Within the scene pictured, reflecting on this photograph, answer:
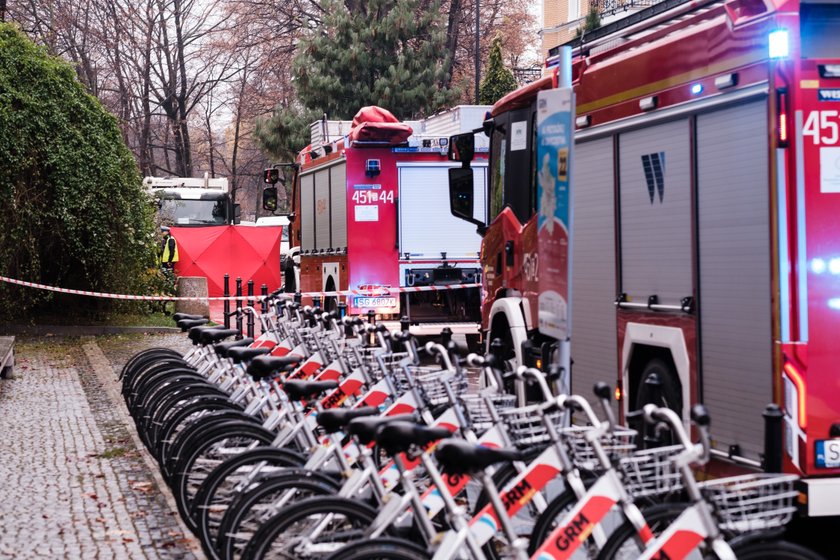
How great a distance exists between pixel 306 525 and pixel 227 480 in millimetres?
1328

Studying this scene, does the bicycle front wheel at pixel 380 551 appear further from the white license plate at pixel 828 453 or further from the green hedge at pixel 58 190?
the green hedge at pixel 58 190

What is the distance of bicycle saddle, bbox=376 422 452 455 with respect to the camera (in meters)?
4.83

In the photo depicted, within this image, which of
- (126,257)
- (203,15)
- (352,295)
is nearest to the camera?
(352,295)

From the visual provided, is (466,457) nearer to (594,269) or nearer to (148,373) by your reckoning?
(594,269)

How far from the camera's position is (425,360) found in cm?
1878

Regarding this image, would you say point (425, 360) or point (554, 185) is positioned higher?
point (554, 185)

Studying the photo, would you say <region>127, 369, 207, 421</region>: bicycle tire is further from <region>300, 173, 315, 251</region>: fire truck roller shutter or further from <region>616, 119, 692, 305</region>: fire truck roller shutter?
<region>300, 173, 315, 251</region>: fire truck roller shutter

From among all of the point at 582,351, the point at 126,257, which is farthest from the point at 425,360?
the point at 582,351

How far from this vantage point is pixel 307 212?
22.3 metres

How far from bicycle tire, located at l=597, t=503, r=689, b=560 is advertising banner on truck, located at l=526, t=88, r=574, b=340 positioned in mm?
2239

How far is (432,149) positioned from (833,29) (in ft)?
41.2

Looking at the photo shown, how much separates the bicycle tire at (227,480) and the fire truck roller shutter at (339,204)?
12.5 m

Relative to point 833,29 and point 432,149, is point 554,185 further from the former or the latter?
point 432,149

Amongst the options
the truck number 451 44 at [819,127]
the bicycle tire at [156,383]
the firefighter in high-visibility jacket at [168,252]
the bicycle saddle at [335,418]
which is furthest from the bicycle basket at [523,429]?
the firefighter in high-visibility jacket at [168,252]
